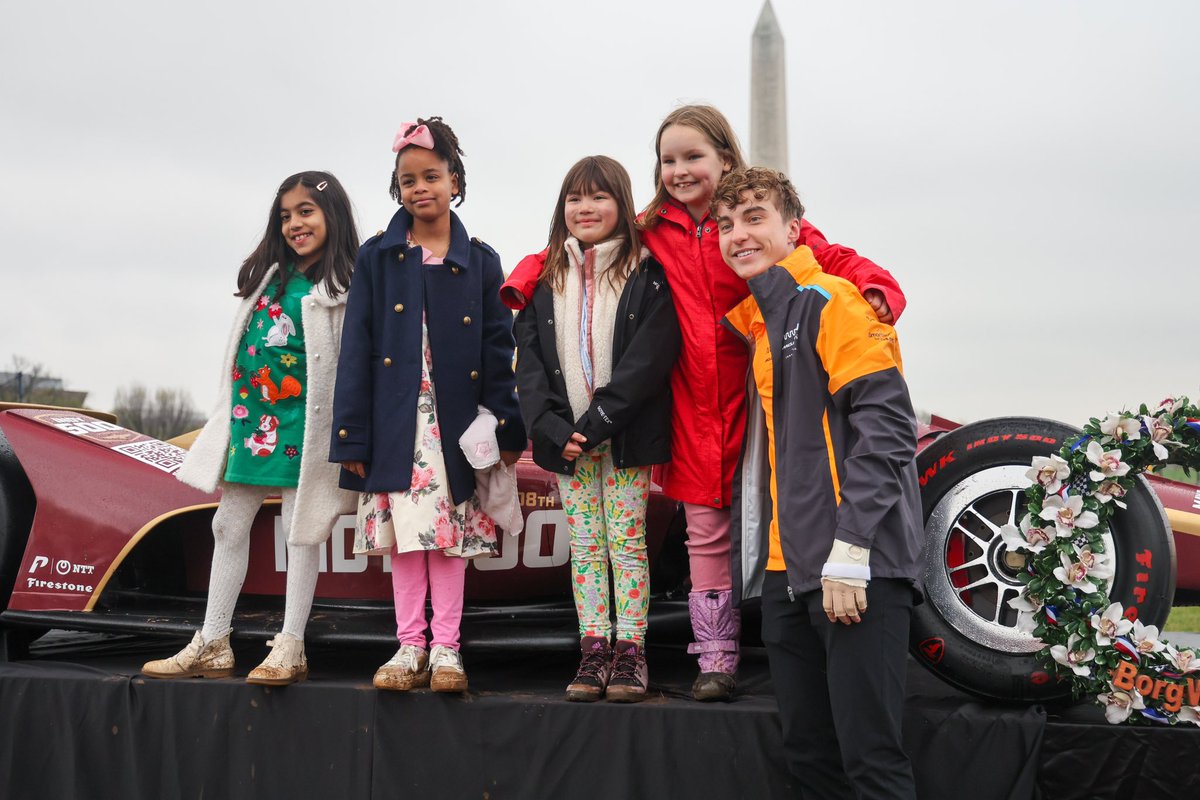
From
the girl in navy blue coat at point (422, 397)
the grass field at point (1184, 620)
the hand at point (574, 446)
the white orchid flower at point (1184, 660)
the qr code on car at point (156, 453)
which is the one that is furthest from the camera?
the grass field at point (1184, 620)

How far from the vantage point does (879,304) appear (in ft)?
8.25

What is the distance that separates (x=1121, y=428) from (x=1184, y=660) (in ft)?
1.87

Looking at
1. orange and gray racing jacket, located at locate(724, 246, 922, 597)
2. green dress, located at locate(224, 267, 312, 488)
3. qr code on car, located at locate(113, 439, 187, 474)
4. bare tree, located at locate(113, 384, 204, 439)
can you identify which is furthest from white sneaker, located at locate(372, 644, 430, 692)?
bare tree, located at locate(113, 384, 204, 439)

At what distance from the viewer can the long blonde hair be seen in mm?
2926

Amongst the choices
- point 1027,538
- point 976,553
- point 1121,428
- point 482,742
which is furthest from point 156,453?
point 1121,428

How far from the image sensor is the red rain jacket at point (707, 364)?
2.78 metres

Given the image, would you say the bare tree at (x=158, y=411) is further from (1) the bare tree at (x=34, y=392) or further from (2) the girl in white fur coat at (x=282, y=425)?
(2) the girl in white fur coat at (x=282, y=425)

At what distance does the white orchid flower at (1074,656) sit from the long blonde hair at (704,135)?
154 centimetres

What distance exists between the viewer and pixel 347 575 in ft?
11.0

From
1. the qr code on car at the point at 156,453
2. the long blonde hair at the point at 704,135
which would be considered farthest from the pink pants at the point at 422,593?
the long blonde hair at the point at 704,135

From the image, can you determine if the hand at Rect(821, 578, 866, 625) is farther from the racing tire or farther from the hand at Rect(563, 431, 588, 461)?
the hand at Rect(563, 431, 588, 461)

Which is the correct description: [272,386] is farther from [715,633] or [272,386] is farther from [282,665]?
[715,633]

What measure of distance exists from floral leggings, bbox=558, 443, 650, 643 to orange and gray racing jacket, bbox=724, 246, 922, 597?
1.30 feet

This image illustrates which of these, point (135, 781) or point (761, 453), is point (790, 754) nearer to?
point (761, 453)
